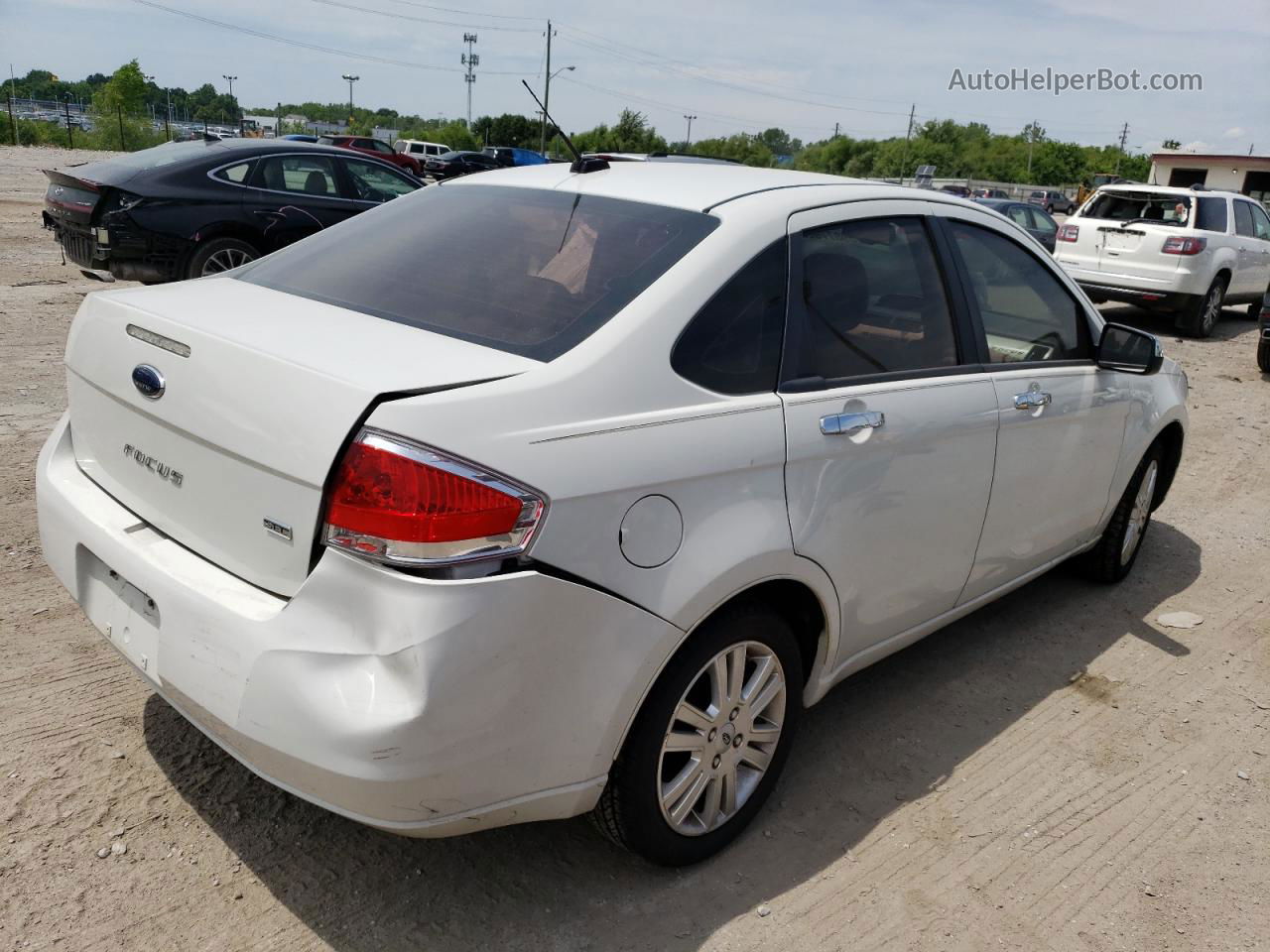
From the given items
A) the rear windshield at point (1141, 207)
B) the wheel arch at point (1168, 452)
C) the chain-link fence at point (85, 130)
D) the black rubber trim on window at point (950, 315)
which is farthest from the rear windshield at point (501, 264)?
the chain-link fence at point (85, 130)

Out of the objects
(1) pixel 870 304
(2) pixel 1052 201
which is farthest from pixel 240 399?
(2) pixel 1052 201

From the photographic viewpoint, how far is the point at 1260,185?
175ft

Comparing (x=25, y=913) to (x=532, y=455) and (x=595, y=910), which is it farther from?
(x=532, y=455)

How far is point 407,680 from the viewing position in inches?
79.0

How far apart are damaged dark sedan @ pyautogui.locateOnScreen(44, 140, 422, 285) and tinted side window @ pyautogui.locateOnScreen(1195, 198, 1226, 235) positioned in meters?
10.2

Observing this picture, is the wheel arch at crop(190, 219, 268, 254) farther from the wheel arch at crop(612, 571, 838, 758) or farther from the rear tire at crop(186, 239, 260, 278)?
the wheel arch at crop(612, 571, 838, 758)

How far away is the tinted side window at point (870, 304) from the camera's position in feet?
9.37

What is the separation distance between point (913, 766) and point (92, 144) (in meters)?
66.5

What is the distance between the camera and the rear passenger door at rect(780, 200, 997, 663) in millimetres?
2758

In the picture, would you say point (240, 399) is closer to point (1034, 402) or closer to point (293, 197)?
point (1034, 402)

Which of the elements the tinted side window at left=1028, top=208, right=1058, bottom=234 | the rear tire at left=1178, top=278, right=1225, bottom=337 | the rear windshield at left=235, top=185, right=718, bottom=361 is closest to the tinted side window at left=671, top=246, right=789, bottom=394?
the rear windshield at left=235, top=185, right=718, bottom=361

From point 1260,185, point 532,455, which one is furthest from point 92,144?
point 532,455

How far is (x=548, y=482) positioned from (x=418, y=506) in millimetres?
266

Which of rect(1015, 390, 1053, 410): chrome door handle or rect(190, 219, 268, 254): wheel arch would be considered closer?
rect(1015, 390, 1053, 410): chrome door handle
